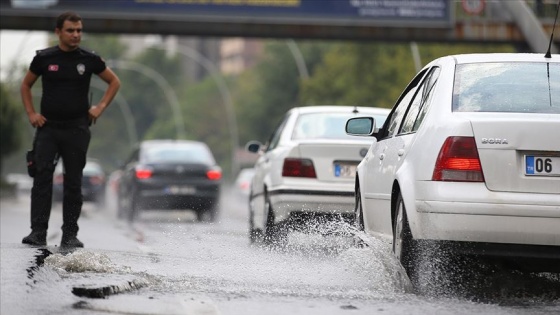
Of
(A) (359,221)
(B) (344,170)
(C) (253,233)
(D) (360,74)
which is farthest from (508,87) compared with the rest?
(D) (360,74)

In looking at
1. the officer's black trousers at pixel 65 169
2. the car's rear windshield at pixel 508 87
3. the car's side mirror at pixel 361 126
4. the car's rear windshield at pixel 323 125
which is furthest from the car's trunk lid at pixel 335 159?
the car's rear windshield at pixel 508 87

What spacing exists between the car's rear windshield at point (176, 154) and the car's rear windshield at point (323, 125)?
11208 mm

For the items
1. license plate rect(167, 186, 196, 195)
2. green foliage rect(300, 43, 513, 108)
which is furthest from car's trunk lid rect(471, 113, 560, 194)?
green foliage rect(300, 43, 513, 108)

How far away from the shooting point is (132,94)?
143 m

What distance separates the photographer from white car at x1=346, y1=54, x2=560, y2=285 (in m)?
7.89

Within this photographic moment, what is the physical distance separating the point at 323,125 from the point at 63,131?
3977mm

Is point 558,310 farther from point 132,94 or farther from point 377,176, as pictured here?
point 132,94

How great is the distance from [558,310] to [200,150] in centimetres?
1964

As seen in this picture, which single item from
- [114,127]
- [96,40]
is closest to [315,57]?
[114,127]

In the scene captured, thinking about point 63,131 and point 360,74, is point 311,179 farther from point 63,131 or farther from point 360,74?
point 360,74

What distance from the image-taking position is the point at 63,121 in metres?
11.8

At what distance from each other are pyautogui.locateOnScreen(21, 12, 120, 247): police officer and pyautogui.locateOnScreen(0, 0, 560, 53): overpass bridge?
20842mm

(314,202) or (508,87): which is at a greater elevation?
(508,87)

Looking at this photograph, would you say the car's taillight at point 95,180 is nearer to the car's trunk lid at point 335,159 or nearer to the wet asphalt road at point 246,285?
the car's trunk lid at point 335,159
